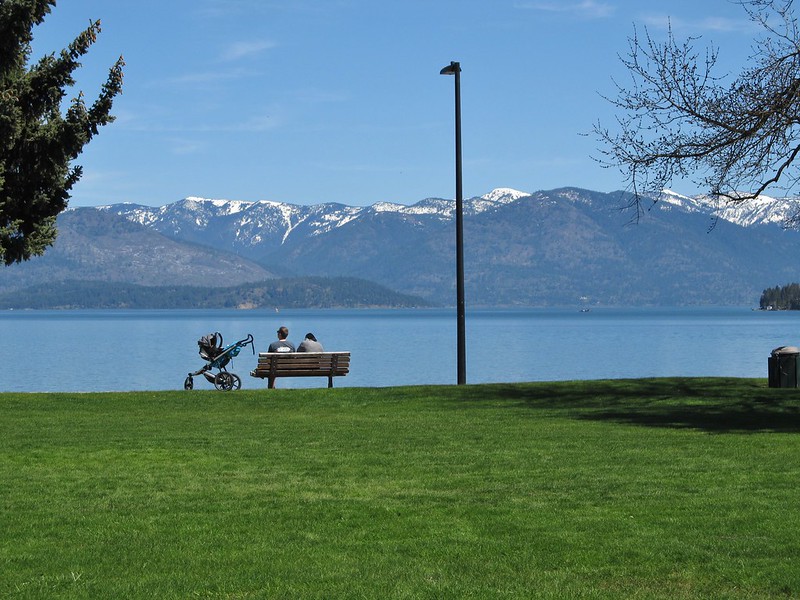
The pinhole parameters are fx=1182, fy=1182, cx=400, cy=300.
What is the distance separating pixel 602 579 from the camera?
769 centimetres

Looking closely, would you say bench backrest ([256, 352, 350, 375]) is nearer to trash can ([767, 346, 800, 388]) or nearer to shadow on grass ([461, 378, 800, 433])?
shadow on grass ([461, 378, 800, 433])

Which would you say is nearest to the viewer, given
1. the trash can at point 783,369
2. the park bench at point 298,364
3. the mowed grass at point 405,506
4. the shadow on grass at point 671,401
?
the mowed grass at point 405,506

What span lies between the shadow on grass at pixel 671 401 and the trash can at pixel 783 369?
37 cm

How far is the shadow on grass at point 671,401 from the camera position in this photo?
17891 millimetres

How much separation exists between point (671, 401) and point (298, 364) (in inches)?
347

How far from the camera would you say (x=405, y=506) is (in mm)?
10289

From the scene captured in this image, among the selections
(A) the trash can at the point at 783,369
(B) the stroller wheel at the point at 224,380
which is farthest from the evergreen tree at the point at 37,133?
(A) the trash can at the point at 783,369

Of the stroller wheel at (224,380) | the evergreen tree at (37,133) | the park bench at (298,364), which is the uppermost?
the evergreen tree at (37,133)

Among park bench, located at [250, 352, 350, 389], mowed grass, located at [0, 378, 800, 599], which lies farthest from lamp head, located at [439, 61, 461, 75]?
mowed grass, located at [0, 378, 800, 599]

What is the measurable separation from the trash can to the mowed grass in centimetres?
533

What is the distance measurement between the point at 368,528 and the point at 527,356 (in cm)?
8235

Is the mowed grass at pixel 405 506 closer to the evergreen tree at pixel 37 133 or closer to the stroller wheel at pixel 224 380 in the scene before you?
the evergreen tree at pixel 37 133

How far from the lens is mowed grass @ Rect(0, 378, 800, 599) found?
7715 millimetres

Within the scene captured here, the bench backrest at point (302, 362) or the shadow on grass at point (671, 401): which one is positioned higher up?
the bench backrest at point (302, 362)
